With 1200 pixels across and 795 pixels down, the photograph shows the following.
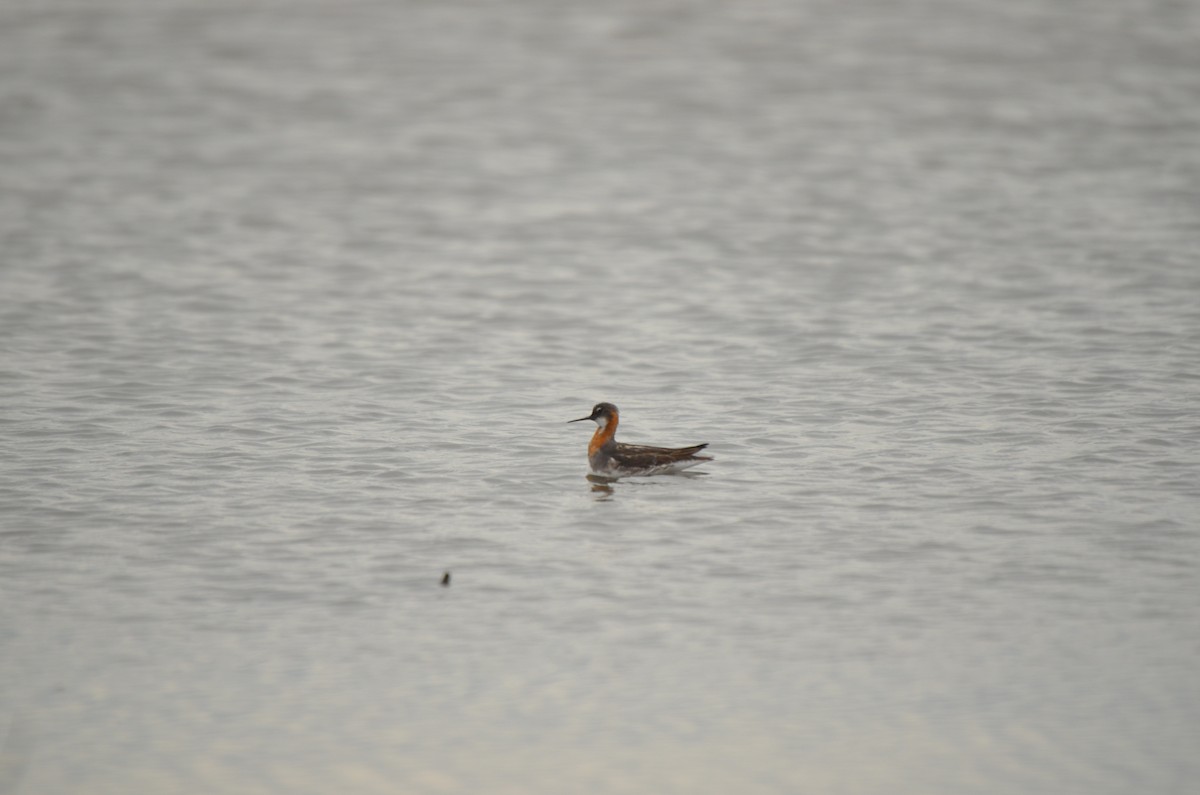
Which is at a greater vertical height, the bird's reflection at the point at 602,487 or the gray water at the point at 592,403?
the gray water at the point at 592,403

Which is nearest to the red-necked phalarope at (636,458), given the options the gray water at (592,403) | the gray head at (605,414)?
the gray water at (592,403)

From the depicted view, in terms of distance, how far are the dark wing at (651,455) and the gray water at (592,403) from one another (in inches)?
9.8

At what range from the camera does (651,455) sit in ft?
44.6

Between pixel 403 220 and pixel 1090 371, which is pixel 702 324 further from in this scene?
pixel 403 220

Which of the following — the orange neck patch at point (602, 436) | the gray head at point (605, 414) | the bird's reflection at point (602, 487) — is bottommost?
the bird's reflection at point (602, 487)

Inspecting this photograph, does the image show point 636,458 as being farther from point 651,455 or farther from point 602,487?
point 602,487

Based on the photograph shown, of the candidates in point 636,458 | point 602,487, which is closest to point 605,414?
point 636,458

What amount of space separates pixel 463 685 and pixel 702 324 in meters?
10.8

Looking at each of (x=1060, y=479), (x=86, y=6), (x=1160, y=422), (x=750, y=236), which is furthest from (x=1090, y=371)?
(x=86, y=6)

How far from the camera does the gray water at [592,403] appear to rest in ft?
28.4

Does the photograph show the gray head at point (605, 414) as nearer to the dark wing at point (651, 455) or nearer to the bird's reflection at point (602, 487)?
the dark wing at point (651, 455)

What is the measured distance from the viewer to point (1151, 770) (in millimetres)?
7945

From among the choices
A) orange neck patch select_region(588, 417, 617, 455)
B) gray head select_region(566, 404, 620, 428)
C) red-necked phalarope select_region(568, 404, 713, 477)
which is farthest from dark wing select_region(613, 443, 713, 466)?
gray head select_region(566, 404, 620, 428)

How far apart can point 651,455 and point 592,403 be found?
2.57m
